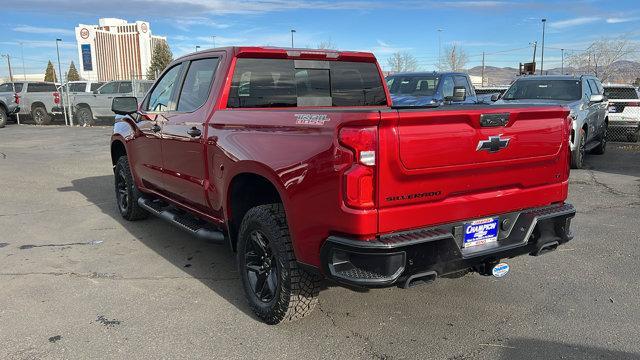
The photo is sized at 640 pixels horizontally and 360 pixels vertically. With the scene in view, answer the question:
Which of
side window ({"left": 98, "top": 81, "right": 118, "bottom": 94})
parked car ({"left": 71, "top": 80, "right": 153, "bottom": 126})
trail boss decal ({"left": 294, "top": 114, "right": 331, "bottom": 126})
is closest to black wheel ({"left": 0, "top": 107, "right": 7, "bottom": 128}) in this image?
parked car ({"left": 71, "top": 80, "right": 153, "bottom": 126})

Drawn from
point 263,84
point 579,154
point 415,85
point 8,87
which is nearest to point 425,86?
point 415,85

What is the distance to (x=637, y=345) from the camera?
10.4 feet

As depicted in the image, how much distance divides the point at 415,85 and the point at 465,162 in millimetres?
9539

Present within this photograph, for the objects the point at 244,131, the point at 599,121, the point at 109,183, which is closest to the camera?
the point at 244,131

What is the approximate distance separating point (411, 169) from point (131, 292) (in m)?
2.62

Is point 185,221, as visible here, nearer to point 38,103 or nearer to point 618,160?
point 618,160

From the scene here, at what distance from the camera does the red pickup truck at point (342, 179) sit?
107 inches

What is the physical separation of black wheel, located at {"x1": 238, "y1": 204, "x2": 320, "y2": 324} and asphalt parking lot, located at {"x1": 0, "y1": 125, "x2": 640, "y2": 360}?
15 cm

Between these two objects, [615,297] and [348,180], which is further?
[615,297]

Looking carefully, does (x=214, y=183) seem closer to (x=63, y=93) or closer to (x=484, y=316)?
(x=484, y=316)

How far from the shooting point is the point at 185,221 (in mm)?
4578

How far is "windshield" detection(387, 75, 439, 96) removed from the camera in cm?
1190

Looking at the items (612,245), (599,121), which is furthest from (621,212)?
(599,121)

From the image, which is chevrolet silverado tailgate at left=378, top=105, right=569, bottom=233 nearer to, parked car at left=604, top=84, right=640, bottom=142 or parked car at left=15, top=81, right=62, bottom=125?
parked car at left=604, top=84, right=640, bottom=142
